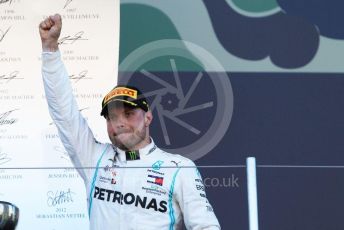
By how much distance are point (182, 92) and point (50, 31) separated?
3.32 feet

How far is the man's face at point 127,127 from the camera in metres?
2.40

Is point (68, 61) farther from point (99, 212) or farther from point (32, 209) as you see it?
point (99, 212)

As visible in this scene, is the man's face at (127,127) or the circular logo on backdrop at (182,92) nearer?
the man's face at (127,127)

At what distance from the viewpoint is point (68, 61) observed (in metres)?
3.21

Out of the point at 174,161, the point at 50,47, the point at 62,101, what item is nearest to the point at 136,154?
the point at 174,161

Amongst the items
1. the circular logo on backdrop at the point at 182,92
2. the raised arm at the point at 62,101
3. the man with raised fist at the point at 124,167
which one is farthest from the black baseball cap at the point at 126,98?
the circular logo on backdrop at the point at 182,92

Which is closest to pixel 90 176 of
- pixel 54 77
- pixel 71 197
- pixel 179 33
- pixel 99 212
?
pixel 99 212

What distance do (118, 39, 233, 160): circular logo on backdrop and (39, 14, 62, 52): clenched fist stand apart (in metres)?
0.93

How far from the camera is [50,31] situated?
7.47 ft

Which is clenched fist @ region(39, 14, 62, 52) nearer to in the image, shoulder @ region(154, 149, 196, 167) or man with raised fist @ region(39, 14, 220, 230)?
man with raised fist @ region(39, 14, 220, 230)

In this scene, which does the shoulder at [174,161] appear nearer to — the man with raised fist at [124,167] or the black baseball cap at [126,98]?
the man with raised fist at [124,167]

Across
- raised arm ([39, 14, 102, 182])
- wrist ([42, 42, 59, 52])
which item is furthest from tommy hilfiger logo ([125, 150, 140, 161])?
wrist ([42, 42, 59, 52])

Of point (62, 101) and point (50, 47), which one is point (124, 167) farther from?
point (50, 47)

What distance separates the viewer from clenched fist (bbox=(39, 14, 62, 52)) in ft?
7.41
